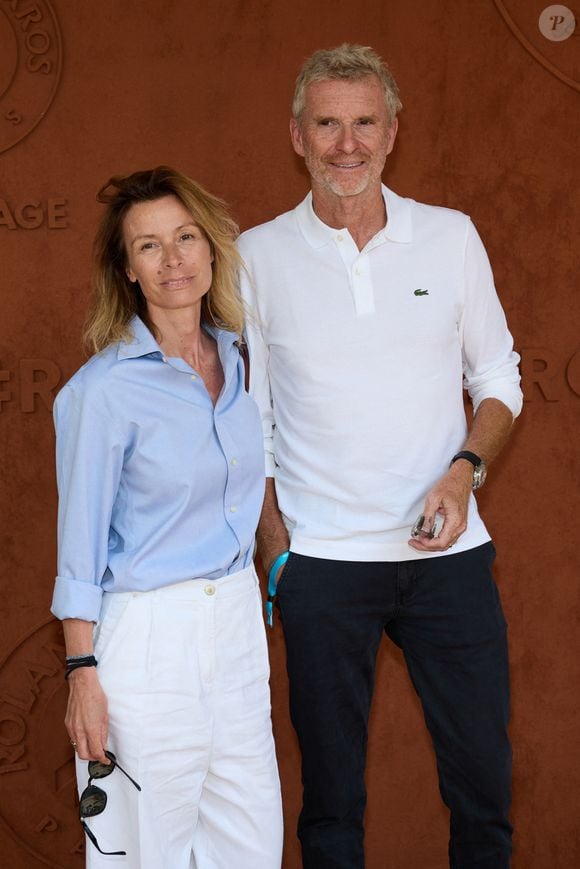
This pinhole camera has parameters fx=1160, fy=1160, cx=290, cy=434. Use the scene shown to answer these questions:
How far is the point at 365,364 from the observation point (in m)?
2.31

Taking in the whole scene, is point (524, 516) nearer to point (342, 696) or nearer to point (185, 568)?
point (342, 696)

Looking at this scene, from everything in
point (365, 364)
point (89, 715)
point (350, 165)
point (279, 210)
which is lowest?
point (89, 715)

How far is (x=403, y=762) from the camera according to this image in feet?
11.5

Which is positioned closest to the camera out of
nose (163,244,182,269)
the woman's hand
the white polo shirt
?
the woman's hand

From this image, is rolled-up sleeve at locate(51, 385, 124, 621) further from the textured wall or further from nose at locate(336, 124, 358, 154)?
the textured wall

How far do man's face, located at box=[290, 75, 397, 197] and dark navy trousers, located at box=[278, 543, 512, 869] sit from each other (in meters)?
0.78

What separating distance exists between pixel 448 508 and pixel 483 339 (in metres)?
0.44

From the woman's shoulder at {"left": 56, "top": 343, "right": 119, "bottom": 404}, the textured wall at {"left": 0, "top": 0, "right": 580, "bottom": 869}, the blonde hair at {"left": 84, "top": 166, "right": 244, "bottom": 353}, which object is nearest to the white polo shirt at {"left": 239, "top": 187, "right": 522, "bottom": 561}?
the blonde hair at {"left": 84, "top": 166, "right": 244, "bottom": 353}

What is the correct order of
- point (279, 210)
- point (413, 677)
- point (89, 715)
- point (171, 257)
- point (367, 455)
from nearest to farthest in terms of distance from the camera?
point (89, 715), point (171, 257), point (367, 455), point (413, 677), point (279, 210)

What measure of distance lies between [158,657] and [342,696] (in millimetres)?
499

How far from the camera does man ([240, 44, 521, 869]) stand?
2.31 meters

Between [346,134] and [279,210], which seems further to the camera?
[279,210]

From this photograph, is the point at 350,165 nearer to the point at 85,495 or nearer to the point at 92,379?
the point at 92,379

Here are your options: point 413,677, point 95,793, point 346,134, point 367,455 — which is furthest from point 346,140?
point 95,793
